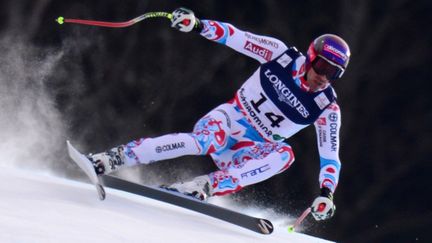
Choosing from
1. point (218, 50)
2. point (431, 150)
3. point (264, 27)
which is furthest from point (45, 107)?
point (431, 150)

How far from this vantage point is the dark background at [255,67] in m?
7.30

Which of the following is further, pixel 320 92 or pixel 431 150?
pixel 431 150

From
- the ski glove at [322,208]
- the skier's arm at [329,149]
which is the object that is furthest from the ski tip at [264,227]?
the skier's arm at [329,149]

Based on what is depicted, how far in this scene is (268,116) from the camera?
210 inches

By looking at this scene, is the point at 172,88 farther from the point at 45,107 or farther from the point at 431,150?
the point at 431,150

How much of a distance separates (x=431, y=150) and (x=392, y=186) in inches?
20.8

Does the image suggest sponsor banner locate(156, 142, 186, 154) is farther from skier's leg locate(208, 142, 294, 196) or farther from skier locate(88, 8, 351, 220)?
skier's leg locate(208, 142, 294, 196)

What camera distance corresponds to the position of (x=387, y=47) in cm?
731

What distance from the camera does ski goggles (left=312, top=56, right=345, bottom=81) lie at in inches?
199

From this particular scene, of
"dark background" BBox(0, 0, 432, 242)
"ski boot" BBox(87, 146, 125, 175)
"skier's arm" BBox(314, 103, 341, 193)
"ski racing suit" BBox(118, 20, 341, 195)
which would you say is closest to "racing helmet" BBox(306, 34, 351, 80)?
"ski racing suit" BBox(118, 20, 341, 195)

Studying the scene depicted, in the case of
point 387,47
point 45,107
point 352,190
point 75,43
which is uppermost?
point 387,47

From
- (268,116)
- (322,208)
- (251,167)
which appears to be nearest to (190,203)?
(251,167)

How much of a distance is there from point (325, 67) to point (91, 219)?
7.47ft

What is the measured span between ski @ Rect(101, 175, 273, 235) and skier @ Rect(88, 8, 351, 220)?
0.54 feet
